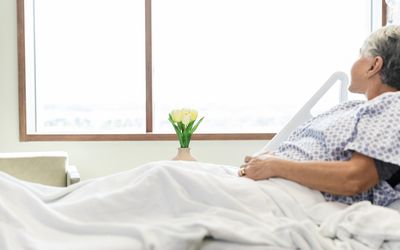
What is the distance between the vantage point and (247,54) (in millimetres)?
3758

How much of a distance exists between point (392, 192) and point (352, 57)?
2.61 meters

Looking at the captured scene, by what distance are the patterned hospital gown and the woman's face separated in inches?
8.2

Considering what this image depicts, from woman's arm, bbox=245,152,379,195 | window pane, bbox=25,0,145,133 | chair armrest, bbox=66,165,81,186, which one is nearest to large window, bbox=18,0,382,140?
window pane, bbox=25,0,145,133

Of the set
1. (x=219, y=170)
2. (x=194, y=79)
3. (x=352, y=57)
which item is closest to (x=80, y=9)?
(x=194, y=79)

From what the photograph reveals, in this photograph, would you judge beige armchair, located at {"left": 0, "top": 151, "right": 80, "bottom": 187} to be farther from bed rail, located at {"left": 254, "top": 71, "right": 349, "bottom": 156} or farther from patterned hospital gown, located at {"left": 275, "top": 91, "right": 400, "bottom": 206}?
patterned hospital gown, located at {"left": 275, "top": 91, "right": 400, "bottom": 206}

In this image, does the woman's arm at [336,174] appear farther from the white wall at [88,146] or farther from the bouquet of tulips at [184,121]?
the white wall at [88,146]

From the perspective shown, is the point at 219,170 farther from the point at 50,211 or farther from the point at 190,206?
the point at 50,211

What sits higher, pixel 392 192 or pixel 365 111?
pixel 365 111

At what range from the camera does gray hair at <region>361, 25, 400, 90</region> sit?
62.8 inches

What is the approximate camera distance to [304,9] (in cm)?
379

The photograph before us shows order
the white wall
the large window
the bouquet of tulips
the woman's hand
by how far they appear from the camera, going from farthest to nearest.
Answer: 1. the large window
2. the white wall
3. the bouquet of tulips
4. the woman's hand

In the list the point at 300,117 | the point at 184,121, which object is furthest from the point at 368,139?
the point at 184,121

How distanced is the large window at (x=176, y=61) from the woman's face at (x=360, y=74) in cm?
187

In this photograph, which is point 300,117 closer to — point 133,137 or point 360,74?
point 360,74
